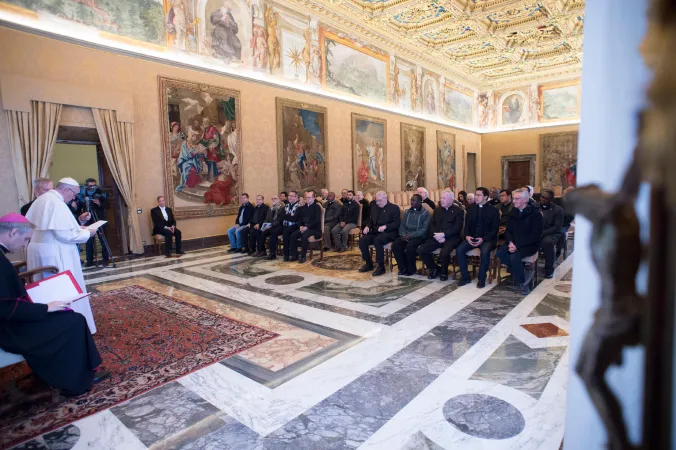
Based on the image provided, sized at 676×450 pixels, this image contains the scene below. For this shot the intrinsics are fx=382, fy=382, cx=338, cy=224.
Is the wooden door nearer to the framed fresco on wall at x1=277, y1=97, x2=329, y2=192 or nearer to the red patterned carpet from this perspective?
the framed fresco on wall at x1=277, y1=97, x2=329, y2=192

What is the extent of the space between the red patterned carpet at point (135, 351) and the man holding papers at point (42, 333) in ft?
0.62

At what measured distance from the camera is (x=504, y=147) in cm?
2078

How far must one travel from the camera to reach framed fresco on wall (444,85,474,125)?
743 inches

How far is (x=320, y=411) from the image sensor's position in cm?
257

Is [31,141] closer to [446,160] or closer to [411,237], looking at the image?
[411,237]

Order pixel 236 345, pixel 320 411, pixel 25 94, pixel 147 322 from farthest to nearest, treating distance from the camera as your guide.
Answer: pixel 25 94 → pixel 147 322 → pixel 236 345 → pixel 320 411

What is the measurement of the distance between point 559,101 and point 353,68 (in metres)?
11.8

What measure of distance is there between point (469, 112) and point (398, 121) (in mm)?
7083

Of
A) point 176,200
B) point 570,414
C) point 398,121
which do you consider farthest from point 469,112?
point 570,414

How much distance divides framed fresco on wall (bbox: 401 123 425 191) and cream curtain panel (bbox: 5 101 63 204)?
39.4 feet

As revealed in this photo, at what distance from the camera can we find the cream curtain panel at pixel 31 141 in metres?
6.76

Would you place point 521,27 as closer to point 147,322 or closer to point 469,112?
point 469,112

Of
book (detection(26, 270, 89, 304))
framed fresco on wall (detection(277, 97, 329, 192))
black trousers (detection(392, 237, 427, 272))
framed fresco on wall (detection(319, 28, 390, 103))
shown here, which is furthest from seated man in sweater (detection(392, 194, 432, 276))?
framed fresco on wall (detection(319, 28, 390, 103))

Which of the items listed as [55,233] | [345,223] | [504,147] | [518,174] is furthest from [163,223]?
[518,174]
